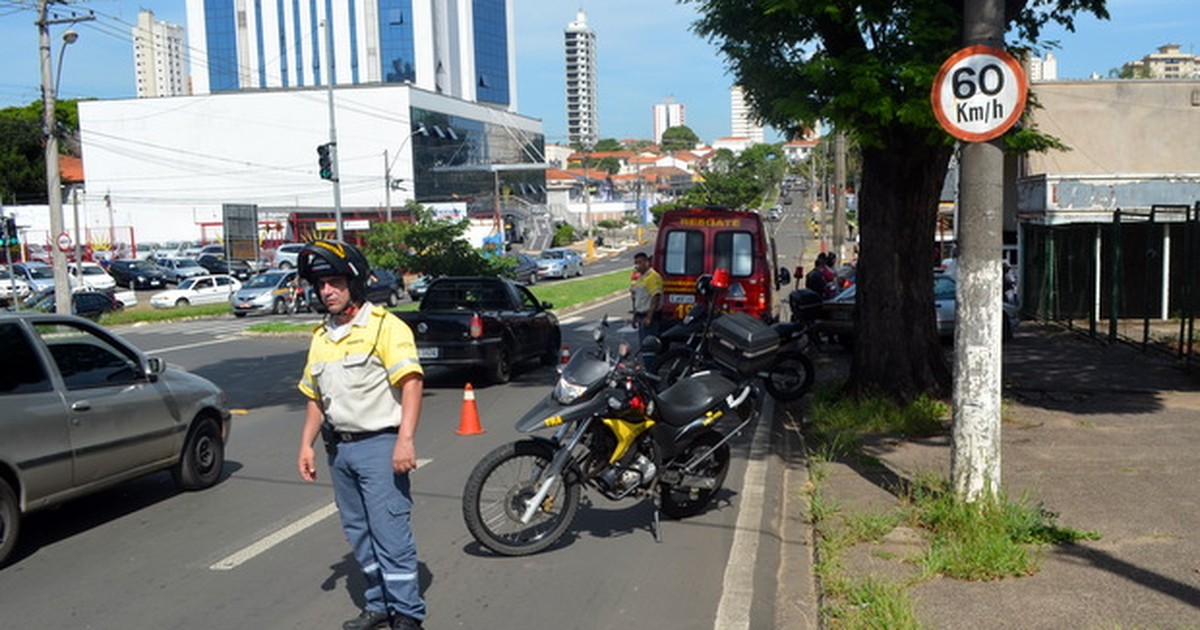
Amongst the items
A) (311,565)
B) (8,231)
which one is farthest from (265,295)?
(311,565)

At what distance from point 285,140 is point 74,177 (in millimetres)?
23183

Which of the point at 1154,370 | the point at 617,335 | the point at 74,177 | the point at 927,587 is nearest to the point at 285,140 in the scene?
the point at 74,177

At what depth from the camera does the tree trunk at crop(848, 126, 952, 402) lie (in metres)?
11.4

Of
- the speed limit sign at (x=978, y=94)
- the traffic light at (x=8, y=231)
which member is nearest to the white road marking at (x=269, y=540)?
the speed limit sign at (x=978, y=94)

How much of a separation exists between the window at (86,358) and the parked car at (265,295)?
29.9m

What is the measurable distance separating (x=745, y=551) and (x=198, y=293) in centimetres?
3977

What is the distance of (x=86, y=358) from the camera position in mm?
8023

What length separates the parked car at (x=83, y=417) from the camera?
697 cm

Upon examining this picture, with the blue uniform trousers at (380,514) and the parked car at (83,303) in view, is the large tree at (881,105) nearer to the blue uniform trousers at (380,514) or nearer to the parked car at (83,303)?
the blue uniform trousers at (380,514)

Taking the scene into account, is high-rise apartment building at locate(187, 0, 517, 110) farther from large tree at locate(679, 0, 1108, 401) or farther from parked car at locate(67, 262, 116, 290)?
large tree at locate(679, 0, 1108, 401)

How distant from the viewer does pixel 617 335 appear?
68.4ft

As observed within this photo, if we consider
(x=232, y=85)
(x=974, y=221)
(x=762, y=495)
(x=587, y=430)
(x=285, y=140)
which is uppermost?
(x=232, y=85)

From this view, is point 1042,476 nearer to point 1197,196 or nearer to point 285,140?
point 1197,196

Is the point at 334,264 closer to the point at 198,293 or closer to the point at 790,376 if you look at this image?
the point at 790,376
